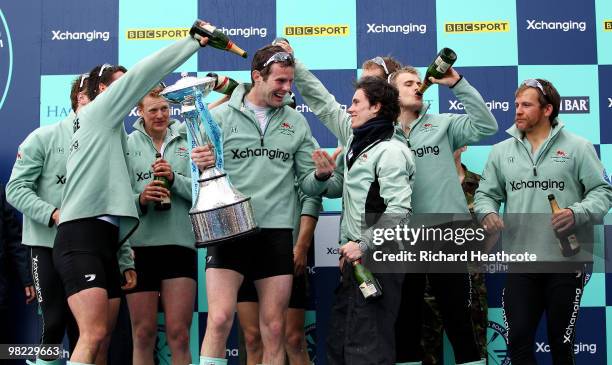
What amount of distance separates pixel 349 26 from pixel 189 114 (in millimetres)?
2012

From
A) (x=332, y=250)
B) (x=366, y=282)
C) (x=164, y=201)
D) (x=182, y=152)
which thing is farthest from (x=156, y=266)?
(x=366, y=282)

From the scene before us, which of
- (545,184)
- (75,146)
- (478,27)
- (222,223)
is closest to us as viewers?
(222,223)

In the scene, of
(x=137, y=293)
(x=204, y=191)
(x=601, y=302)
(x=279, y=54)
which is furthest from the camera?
(x=601, y=302)

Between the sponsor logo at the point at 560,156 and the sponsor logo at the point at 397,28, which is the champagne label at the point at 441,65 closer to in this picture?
the sponsor logo at the point at 560,156

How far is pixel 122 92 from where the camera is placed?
165 inches

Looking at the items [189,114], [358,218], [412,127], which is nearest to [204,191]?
[189,114]

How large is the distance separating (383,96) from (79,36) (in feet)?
8.25

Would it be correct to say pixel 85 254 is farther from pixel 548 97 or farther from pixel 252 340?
pixel 548 97

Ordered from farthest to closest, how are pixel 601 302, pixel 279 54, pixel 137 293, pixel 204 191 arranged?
pixel 601 302, pixel 137 293, pixel 279 54, pixel 204 191

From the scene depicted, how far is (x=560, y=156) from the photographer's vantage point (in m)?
4.89

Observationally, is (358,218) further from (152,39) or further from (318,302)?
(152,39)

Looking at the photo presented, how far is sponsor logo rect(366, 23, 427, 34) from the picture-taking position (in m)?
5.96

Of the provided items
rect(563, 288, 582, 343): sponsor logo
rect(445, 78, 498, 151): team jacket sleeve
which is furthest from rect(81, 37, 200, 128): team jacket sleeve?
rect(563, 288, 582, 343): sponsor logo

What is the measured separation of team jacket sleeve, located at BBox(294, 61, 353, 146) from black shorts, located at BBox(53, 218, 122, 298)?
1314mm
